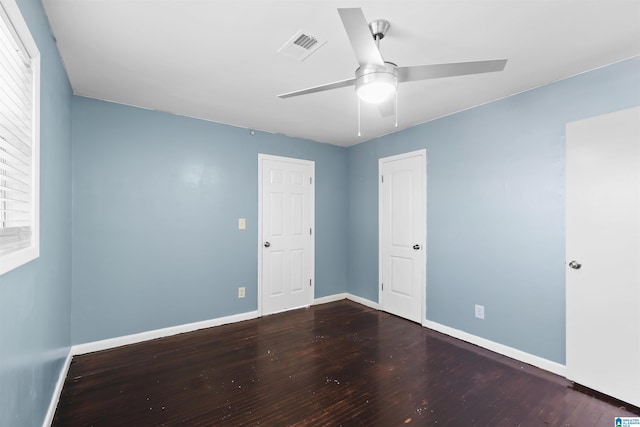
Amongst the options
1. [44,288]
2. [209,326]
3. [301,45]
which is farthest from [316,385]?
[301,45]

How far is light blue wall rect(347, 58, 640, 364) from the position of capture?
2482mm

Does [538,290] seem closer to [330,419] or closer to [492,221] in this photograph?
[492,221]

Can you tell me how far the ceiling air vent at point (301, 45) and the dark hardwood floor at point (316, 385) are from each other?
246 centimetres

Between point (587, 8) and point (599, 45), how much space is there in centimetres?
54

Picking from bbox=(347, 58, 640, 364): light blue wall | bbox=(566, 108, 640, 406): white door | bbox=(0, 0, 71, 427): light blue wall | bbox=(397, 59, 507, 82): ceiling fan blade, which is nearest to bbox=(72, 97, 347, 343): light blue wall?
bbox=(0, 0, 71, 427): light blue wall

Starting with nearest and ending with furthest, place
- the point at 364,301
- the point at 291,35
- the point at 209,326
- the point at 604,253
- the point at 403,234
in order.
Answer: the point at 291,35, the point at 604,253, the point at 209,326, the point at 403,234, the point at 364,301

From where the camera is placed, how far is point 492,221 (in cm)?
298

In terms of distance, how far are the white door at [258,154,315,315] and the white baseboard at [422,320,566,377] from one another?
1793mm

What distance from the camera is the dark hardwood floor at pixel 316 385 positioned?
1964mm

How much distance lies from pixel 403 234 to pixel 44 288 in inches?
136

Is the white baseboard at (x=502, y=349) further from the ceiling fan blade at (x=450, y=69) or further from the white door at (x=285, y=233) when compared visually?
the ceiling fan blade at (x=450, y=69)

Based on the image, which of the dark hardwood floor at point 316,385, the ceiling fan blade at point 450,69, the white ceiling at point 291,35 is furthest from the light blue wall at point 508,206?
the ceiling fan blade at point 450,69

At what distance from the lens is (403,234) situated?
3.89m

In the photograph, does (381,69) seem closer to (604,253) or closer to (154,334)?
(604,253)
